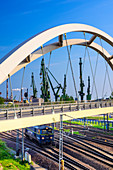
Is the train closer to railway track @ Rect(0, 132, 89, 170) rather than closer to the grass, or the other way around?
railway track @ Rect(0, 132, 89, 170)

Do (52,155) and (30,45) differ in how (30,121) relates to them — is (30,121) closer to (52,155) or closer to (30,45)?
(30,45)

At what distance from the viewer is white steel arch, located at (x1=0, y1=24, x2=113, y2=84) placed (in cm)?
1568

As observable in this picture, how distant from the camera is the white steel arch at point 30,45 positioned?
15.7 meters

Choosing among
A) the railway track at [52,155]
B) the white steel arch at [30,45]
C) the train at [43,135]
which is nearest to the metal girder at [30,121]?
the white steel arch at [30,45]

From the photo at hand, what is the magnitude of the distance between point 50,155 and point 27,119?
31.6 ft

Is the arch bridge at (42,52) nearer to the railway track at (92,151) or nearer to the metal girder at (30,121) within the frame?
the metal girder at (30,121)

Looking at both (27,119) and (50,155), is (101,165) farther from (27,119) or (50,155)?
(27,119)

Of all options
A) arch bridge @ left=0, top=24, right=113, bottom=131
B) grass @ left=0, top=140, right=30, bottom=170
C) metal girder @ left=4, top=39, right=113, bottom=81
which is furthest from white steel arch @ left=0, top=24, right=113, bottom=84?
grass @ left=0, top=140, right=30, bottom=170

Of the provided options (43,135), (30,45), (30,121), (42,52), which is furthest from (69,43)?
(30,121)

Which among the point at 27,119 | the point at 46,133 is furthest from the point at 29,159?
the point at 27,119

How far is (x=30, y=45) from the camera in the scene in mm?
18156

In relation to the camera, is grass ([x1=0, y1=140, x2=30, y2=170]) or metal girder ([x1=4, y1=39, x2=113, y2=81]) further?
metal girder ([x1=4, y1=39, x2=113, y2=81])

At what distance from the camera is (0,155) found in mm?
21328

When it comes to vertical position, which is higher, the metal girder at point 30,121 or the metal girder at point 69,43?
the metal girder at point 69,43
